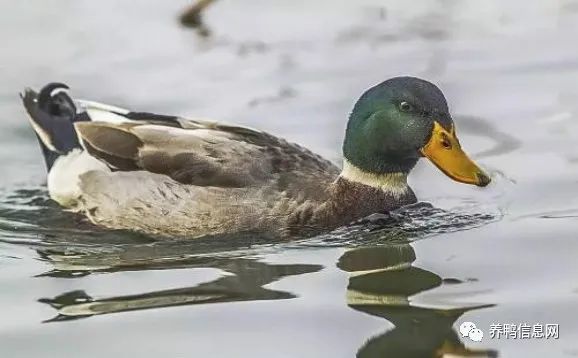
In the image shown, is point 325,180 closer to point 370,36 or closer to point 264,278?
point 264,278

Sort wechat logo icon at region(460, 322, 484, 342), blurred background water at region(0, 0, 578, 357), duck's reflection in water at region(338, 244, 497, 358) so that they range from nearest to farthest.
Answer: duck's reflection in water at region(338, 244, 497, 358) < wechat logo icon at region(460, 322, 484, 342) < blurred background water at region(0, 0, 578, 357)

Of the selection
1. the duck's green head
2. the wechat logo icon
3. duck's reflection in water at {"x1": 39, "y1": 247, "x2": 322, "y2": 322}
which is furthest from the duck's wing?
the wechat logo icon

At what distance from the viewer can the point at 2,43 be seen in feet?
37.4

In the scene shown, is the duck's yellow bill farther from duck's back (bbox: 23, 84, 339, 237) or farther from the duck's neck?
duck's back (bbox: 23, 84, 339, 237)

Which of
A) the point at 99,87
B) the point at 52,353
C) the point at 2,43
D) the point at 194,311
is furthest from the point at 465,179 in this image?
the point at 2,43

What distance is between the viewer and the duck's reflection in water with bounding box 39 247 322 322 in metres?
6.30

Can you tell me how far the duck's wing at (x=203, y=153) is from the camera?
760 cm

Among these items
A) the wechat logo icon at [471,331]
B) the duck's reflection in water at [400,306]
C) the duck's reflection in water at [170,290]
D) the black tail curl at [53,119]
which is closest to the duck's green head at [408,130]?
the duck's reflection in water at [400,306]

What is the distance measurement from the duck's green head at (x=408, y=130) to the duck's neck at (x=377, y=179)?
66 millimetres

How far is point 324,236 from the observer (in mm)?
7508

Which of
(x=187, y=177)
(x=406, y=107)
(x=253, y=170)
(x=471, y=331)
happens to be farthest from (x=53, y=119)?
(x=471, y=331)

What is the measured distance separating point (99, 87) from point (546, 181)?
3.77 meters

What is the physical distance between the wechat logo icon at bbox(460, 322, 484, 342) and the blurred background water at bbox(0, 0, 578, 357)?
0.15 ft

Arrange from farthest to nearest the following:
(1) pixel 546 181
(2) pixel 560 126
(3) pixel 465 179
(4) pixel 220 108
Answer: (4) pixel 220 108, (2) pixel 560 126, (1) pixel 546 181, (3) pixel 465 179
